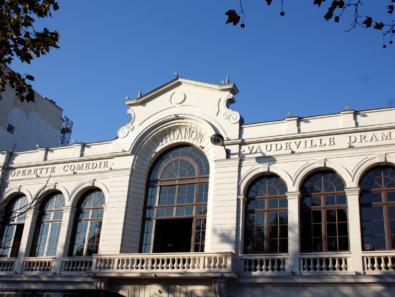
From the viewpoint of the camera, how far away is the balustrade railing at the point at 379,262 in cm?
1686

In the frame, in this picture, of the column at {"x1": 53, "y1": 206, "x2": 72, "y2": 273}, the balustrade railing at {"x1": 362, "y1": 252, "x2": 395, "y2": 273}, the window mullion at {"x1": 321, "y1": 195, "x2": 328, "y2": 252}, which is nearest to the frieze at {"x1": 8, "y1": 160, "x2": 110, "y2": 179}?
the column at {"x1": 53, "y1": 206, "x2": 72, "y2": 273}

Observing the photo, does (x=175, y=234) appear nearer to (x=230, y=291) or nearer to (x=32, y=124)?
(x=230, y=291)

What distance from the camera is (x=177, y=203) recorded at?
861 inches

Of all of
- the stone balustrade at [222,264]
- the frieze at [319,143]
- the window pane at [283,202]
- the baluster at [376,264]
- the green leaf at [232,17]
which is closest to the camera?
the green leaf at [232,17]

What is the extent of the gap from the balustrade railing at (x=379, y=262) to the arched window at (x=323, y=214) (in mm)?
991

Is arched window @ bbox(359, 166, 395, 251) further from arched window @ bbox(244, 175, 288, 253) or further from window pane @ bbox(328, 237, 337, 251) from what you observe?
arched window @ bbox(244, 175, 288, 253)

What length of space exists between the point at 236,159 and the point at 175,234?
4.28 meters

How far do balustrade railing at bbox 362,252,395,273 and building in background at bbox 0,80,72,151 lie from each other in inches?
812

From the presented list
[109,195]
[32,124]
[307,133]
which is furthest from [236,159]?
[32,124]

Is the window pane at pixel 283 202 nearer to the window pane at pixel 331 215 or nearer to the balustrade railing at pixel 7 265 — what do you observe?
the window pane at pixel 331 215

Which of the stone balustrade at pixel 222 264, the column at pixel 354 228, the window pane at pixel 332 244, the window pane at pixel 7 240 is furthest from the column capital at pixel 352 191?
the window pane at pixel 7 240

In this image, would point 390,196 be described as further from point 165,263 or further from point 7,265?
point 7,265

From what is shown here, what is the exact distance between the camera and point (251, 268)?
18891 millimetres

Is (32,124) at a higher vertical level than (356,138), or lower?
higher
